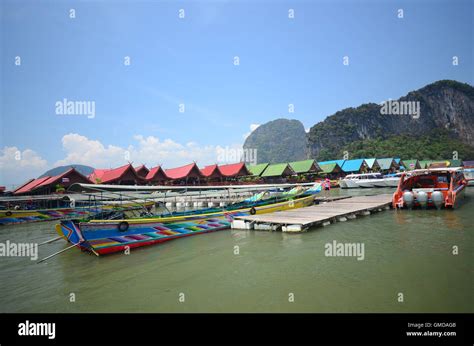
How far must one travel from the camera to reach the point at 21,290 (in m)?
6.85

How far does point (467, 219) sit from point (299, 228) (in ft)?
25.7

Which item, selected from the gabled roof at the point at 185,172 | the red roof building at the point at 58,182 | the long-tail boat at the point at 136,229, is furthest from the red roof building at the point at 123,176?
the long-tail boat at the point at 136,229

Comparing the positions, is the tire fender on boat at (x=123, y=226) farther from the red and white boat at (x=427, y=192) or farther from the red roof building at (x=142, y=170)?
the red roof building at (x=142, y=170)

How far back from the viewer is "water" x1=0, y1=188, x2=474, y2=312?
16.8ft

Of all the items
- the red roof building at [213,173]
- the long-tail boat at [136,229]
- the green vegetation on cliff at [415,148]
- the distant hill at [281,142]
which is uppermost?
the distant hill at [281,142]

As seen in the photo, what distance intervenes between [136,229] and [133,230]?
0.12 meters

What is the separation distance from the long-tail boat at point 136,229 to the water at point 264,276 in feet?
1.73

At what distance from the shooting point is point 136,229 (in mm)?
10352

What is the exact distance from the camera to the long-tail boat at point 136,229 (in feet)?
30.5

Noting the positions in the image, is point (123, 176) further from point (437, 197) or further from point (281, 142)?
point (281, 142)

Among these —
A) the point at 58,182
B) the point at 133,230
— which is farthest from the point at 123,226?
the point at 58,182

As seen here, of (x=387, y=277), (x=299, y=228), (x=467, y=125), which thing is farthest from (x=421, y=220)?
(x=467, y=125)
